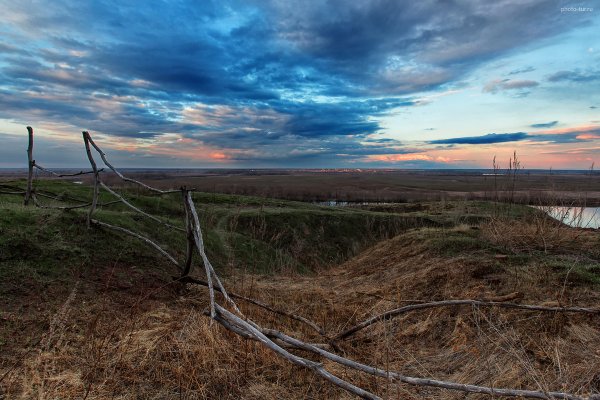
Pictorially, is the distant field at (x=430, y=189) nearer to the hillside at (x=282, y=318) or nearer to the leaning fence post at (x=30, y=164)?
the hillside at (x=282, y=318)

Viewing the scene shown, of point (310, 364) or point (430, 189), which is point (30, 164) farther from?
point (430, 189)

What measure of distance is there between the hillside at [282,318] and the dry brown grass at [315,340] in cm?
2

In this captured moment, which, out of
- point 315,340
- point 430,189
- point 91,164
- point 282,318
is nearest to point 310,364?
point 315,340

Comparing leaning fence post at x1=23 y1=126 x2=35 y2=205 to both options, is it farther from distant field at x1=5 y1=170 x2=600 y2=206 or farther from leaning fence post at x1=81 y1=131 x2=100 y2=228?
distant field at x1=5 y1=170 x2=600 y2=206

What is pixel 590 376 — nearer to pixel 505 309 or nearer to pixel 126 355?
pixel 505 309

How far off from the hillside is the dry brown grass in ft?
0.06

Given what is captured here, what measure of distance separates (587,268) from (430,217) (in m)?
15.2

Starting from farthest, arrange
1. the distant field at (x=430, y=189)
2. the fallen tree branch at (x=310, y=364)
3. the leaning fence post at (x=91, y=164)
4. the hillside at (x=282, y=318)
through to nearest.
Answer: the distant field at (x=430, y=189), the leaning fence post at (x=91, y=164), the hillside at (x=282, y=318), the fallen tree branch at (x=310, y=364)

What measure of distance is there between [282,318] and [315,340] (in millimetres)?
800

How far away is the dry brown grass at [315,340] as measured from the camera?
343cm

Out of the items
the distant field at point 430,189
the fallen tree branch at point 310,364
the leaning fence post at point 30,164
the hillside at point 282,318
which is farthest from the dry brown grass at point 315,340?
the leaning fence post at point 30,164

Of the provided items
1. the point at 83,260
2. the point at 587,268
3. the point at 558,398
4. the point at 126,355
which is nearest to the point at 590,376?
the point at 558,398

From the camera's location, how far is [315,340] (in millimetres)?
4957

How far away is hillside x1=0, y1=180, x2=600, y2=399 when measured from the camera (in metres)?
3.54
